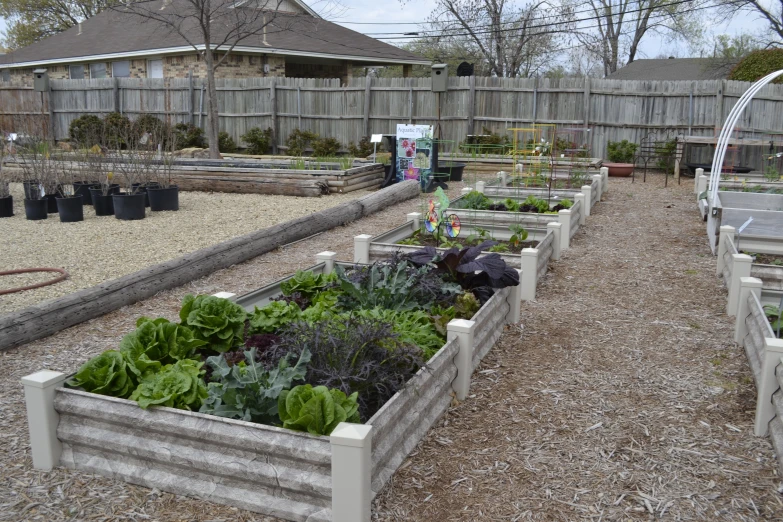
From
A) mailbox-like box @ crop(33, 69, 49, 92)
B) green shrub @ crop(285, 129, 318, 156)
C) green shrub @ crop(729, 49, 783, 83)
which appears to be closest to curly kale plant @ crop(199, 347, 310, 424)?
green shrub @ crop(285, 129, 318, 156)

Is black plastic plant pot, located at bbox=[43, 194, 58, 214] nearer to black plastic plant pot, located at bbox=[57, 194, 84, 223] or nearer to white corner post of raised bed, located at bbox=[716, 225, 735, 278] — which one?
black plastic plant pot, located at bbox=[57, 194, 84, 223]

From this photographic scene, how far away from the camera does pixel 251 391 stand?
3.12 metres

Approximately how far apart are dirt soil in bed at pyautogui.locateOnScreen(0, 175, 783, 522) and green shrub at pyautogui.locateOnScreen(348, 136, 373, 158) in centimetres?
1233

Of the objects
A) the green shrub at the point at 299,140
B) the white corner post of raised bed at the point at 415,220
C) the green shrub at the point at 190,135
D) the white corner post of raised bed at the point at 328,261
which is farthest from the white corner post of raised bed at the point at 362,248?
the green shrub at the point at 190,135

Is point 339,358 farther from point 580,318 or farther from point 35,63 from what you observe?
point 35,63

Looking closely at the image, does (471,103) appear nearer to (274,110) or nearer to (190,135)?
(274,110)

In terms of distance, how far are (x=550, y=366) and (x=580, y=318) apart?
3.51ft

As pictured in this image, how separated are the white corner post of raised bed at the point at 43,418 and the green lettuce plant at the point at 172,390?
1.21ft

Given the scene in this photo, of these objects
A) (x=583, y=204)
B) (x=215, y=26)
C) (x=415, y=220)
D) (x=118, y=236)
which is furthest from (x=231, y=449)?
(x=215, y=26)

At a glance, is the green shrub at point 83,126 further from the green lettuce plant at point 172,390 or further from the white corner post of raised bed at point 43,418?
the green lettuce plant at point 172,390

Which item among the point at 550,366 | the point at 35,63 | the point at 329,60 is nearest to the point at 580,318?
the point at 550,366

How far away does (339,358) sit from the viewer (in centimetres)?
336

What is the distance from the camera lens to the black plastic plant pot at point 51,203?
9992 mm

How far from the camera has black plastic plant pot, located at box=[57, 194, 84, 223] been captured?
9.42m
